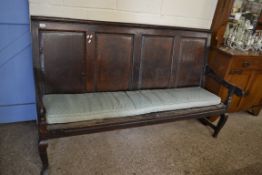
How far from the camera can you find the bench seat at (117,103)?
138cm

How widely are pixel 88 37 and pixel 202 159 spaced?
1528 mm

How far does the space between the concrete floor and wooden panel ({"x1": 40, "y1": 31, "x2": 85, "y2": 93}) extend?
0.55 metres

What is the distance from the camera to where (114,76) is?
6.15ft

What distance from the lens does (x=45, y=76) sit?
1.64 meters

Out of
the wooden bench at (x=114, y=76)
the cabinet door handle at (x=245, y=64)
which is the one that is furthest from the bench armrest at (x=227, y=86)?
the cabinet door handle at (x=245, y=64)

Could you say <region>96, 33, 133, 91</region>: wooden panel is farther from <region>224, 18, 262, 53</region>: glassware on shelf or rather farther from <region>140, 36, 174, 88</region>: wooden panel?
<region>224, 18, 262, 53</region>: glassware on shelf

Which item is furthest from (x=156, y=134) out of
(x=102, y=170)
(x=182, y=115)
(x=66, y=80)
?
(x=66, y=80)

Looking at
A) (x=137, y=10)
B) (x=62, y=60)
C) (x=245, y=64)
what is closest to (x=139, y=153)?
(x=62, y=60)

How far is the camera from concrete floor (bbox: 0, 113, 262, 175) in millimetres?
1570

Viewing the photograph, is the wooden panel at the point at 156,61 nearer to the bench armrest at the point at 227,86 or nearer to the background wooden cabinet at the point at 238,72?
the bench armrest at the point at 227,86

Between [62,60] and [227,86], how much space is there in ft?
5.25

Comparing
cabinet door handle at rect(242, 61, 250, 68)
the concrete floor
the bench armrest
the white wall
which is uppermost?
the white wall

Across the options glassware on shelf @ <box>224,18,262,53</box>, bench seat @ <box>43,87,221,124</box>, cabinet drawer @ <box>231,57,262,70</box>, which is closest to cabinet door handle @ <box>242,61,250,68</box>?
cabinet drawer @ <box>231,57,262,70</box>

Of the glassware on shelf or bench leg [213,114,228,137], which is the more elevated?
the glassware on shelf
